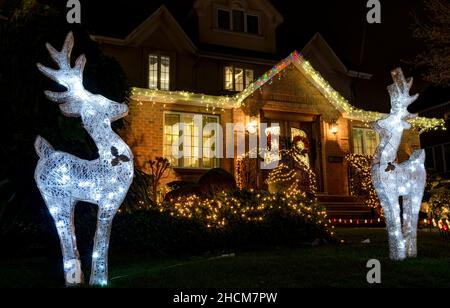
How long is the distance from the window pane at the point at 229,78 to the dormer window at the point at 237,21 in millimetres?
1806

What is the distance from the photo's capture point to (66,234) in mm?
4906

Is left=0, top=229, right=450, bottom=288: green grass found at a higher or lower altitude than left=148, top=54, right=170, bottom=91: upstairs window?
lower

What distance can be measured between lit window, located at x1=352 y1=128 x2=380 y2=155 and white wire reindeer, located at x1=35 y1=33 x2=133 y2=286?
14281 millimetres

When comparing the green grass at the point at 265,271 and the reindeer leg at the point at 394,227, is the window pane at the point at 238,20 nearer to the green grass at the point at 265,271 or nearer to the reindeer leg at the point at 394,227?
the green grass at the point at 265,271

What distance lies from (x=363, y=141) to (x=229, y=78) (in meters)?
6.20

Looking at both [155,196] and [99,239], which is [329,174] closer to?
[155,196]

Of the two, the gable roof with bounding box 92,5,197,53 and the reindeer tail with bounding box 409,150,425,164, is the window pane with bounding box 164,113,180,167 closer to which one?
the gable roof with bounding box 92,5,197,53

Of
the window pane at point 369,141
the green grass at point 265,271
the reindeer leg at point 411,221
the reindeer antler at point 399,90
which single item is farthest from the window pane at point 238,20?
the reindeer leg at point 411,221

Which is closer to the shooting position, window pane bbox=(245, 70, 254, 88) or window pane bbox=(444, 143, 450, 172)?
window pane bbox=(245, 70, 254, 88)

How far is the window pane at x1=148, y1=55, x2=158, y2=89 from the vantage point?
16.7m

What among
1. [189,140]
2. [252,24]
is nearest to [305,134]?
[189,140]

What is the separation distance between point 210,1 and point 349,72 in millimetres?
7376

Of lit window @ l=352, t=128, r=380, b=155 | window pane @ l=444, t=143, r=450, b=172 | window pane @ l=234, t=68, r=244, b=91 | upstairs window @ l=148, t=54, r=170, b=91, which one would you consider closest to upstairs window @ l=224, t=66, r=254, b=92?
window pane @ l=234, t=68, r=244, b=91

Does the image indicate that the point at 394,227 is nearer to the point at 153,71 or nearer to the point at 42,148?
the point at 42,148
